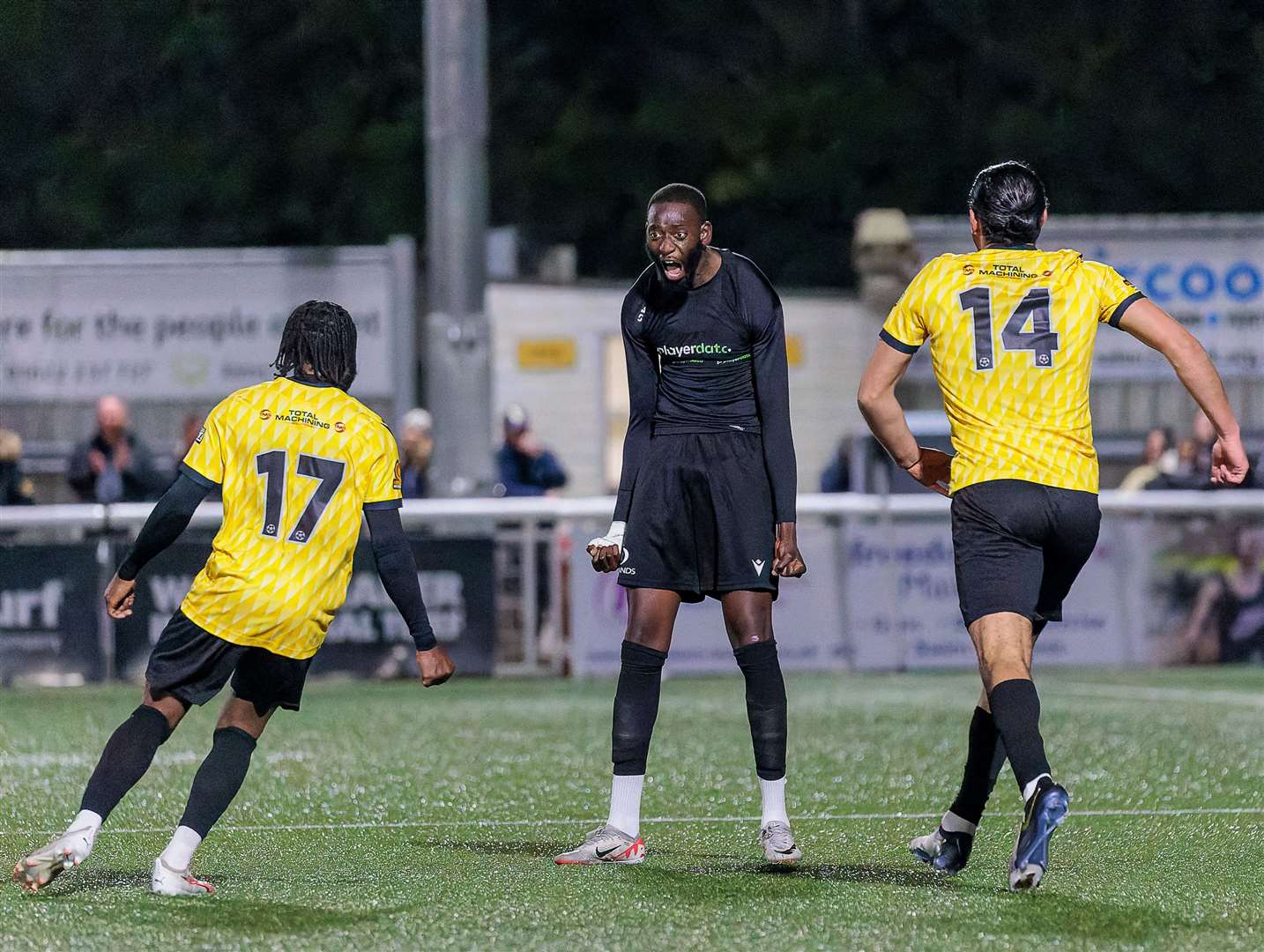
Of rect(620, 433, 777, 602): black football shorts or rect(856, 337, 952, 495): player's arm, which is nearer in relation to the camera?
rect(856, 337, 952, 495): player's arm

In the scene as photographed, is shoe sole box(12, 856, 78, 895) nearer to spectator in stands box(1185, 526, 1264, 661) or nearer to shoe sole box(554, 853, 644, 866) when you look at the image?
shoe sole box(554, 853, 644, 866)

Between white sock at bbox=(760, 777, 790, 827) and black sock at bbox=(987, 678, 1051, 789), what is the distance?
83cm

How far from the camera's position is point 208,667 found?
5.96 m

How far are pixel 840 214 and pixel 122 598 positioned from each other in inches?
1255

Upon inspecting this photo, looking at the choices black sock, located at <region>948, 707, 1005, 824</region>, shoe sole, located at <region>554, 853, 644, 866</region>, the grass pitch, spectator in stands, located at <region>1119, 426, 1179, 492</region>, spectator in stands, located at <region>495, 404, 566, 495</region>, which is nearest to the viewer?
the grass pitch

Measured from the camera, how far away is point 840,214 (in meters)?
37.2

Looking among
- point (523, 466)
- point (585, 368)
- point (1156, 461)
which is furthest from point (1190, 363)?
point (585, 368)

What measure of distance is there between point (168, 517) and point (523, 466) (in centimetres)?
1130

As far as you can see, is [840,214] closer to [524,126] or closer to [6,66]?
[524,126]

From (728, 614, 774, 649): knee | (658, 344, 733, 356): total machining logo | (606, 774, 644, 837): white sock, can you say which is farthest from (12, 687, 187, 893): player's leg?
(658, 344, 733, 356): total machining logo

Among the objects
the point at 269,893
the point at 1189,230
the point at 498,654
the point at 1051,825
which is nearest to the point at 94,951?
the point at 269,893

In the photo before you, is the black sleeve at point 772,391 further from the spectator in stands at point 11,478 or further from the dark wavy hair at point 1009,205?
the spectator in stands at point 11,478

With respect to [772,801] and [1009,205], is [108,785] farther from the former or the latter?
[1009,205]

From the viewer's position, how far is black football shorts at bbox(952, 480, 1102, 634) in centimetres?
589
